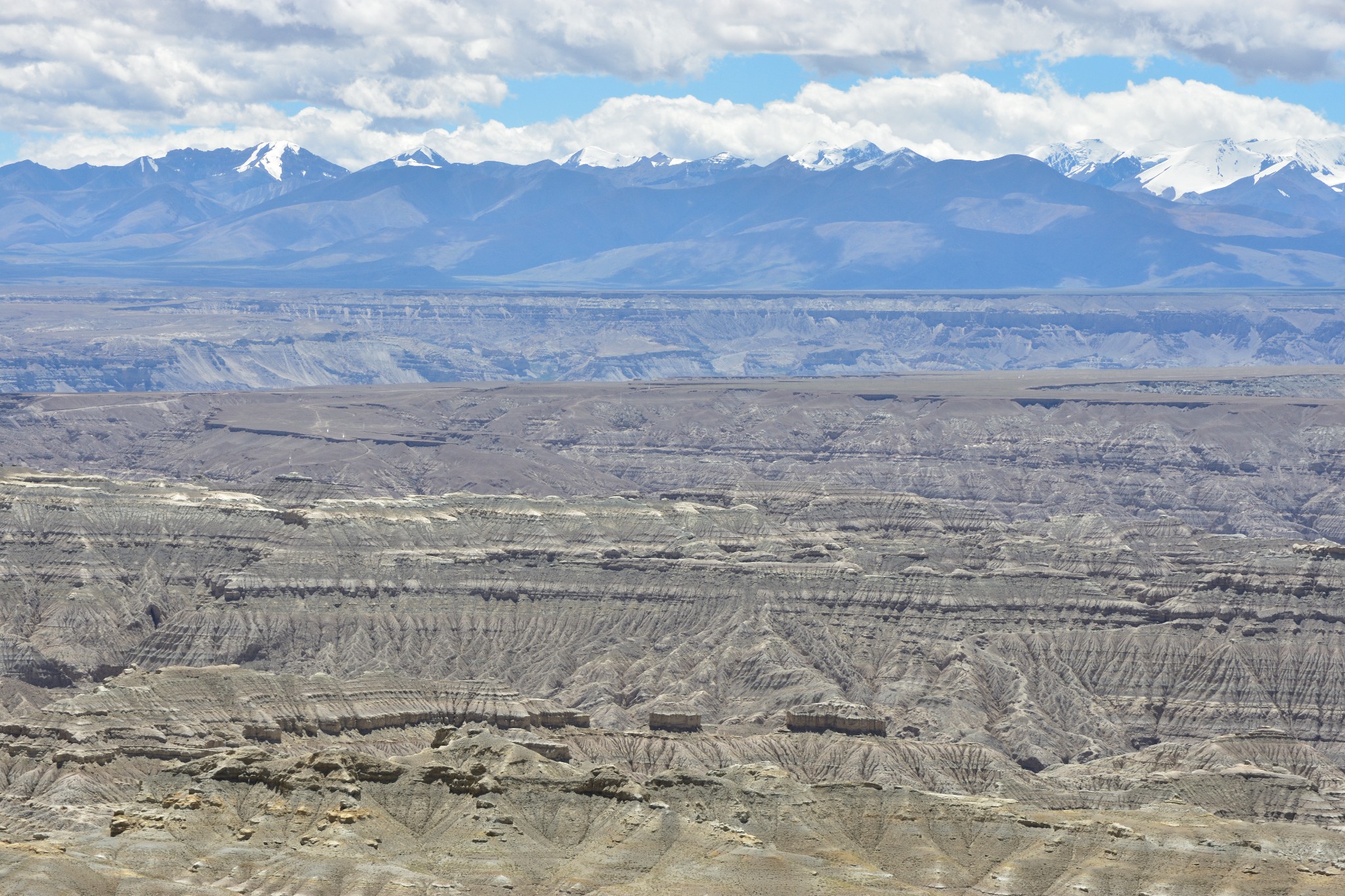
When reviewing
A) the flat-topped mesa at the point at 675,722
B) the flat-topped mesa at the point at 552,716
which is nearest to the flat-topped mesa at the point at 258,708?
the flat-topped mesa at the point at 552,716

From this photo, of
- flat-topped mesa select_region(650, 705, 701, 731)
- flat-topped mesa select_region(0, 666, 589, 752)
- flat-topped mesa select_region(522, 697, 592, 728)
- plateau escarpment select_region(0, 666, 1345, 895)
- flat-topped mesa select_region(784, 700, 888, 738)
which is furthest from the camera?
flat-topped mesa select_region(650, 705, 701, 731)

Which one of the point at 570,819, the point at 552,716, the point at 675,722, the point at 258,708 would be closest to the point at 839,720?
the point at 675,722

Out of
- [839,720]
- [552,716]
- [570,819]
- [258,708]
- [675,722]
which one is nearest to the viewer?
[570,819]

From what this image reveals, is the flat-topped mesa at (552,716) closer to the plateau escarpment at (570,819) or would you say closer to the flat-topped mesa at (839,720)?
the plateau escarpment at (570,819)

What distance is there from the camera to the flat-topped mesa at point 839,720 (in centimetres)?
16962

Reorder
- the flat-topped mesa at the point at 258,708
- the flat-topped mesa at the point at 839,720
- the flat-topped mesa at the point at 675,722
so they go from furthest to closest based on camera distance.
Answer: the flat-topped mesa at the point at 675,722 < the flat-topped mesa at the point at 839,720 < the flat-topped mesa at the point at 258,708

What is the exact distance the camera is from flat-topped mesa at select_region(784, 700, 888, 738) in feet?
557

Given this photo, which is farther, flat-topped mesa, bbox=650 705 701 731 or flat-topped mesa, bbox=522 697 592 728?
flat-topped mesa, bbox=650 705 701 731

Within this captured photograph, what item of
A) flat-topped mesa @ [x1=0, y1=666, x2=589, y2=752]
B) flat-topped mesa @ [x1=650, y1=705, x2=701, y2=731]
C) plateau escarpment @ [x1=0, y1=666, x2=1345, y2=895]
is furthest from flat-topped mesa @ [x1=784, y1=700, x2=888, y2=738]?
flat-topped mesa @ [x1=0, y1=666, x2=589, y2=752]

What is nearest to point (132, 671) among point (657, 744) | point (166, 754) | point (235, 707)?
point (235, 707)

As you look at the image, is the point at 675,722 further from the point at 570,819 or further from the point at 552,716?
the point at 570,819

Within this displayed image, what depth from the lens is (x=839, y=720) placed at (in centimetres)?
17012

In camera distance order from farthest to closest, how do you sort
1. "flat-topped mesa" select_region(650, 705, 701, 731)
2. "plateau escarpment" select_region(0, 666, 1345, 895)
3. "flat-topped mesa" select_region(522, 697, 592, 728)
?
"flat-topped mesa" select_region(650, 705, 701, 731) < "flat-topped mesa" select_region(522, 697, 592, 728) < "plateau escarpment" select_region(0, 666, 1345, 895)

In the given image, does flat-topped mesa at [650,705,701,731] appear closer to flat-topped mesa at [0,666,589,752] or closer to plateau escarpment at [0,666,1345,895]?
flat-topped mesa at [0,666,589,752]
